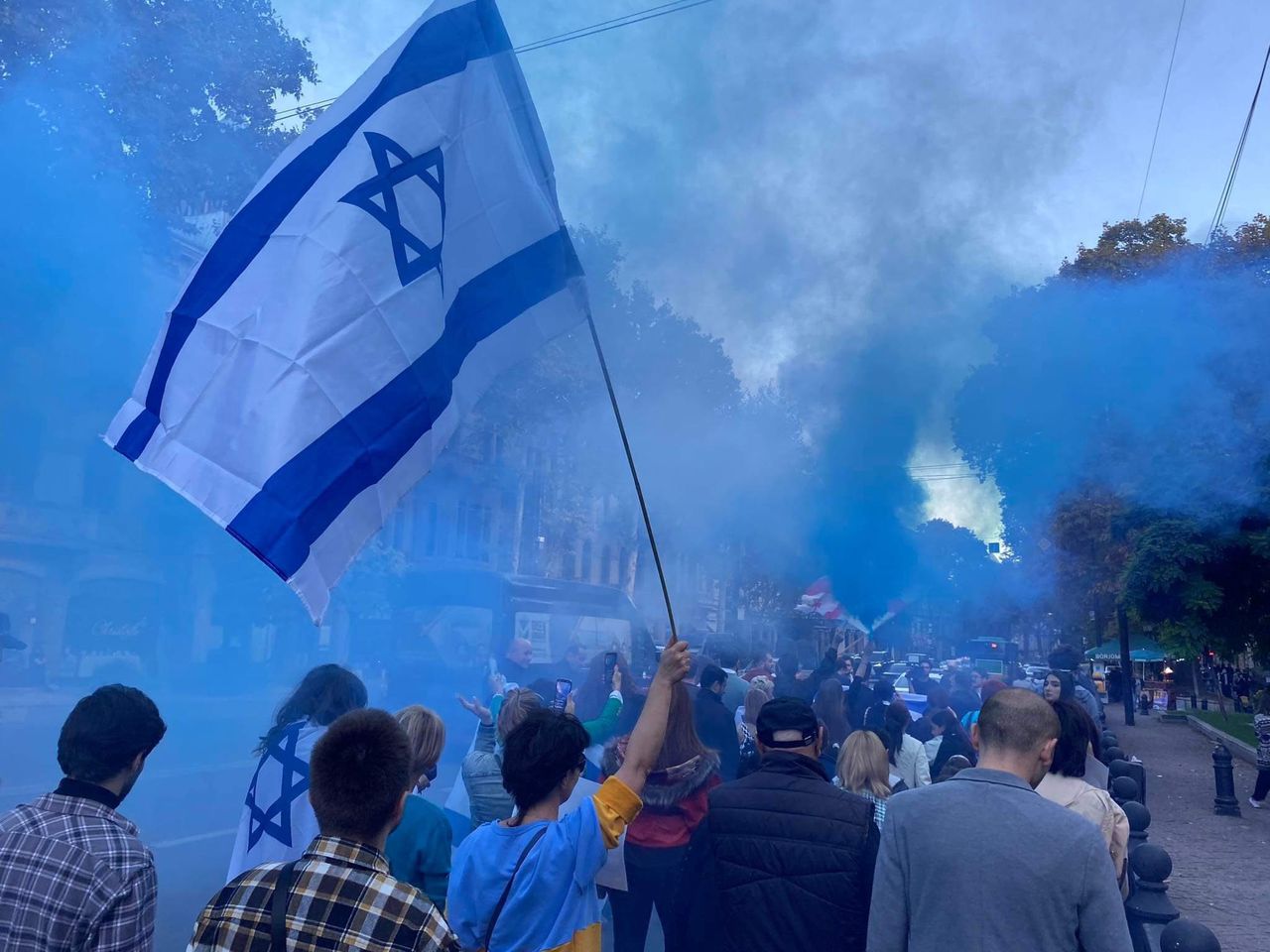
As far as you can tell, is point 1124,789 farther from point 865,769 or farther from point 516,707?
point 516,707

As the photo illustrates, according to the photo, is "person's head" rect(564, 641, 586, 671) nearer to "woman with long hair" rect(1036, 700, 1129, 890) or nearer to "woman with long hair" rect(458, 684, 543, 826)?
"woman with long hair" rect(458, 684, 543, 826)

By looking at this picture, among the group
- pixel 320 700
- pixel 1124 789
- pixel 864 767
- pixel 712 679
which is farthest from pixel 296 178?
pixel 1124 789

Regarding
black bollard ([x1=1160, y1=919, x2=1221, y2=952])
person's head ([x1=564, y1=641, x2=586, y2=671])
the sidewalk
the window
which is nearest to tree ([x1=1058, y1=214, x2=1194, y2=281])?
the sidewalk

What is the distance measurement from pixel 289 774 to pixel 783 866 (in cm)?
156

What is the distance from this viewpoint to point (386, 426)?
128 inches

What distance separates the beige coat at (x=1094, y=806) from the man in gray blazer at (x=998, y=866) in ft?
4.30

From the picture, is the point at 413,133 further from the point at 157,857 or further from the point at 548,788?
the point at 157,857

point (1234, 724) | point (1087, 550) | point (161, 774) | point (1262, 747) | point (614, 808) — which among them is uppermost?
point (1087, 550)

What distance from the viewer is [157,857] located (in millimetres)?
7625

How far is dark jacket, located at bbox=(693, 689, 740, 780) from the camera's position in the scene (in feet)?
19.7

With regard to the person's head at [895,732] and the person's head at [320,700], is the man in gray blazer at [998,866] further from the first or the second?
the person's head at [895,732]

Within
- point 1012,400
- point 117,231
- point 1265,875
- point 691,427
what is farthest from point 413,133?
point 691,427

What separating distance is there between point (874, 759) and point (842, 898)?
1.66 m

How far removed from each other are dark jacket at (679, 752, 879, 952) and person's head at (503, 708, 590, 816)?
0.48m
